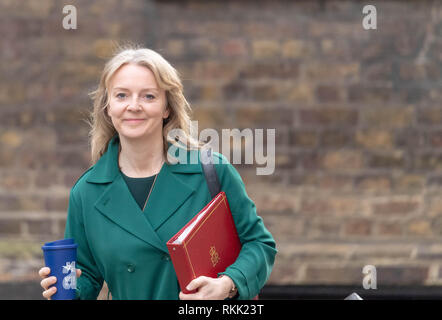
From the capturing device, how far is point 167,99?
255 centimetres

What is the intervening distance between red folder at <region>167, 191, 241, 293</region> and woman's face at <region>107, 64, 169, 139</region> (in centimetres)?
43

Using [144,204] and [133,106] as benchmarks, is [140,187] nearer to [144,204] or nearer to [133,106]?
[144,204]

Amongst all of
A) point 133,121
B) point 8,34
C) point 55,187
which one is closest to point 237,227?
point 133,121

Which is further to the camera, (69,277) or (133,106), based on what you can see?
(133,106)

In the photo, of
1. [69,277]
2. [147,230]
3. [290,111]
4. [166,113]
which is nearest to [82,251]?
[69,277]

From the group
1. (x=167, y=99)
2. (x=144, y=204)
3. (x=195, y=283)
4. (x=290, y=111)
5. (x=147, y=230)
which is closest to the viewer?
(x=195, y=283)

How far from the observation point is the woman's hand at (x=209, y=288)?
6.89 feet

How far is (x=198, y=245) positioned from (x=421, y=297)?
3969mm

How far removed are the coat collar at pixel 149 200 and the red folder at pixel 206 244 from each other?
0.18m

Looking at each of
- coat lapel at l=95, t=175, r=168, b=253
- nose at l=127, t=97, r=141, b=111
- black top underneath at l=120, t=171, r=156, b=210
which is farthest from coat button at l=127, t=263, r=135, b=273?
nose at l=127, t=97, r=141, b=111

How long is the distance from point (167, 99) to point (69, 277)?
86 cm

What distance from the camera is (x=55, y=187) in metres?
5.57

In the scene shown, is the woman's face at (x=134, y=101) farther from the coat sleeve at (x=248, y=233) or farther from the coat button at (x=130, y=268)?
the coat button at (x=130, y=268)

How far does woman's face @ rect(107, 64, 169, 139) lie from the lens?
238 centimetres
